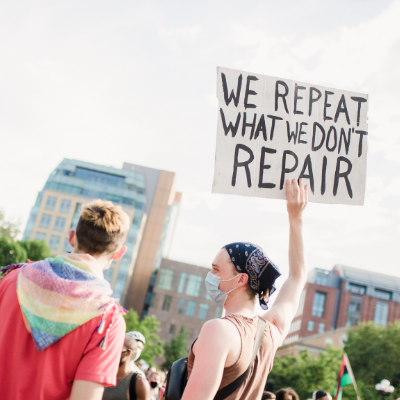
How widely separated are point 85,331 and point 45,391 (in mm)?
290

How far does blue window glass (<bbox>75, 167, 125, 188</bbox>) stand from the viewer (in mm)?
79394

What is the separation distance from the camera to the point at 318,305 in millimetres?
81062

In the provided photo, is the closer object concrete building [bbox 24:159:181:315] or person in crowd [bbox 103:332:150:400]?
person in crowd [bbox 103:332:150:400]

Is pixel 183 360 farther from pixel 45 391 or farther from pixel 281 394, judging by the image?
pixel 281 394

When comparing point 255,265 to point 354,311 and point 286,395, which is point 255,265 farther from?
point 354,311

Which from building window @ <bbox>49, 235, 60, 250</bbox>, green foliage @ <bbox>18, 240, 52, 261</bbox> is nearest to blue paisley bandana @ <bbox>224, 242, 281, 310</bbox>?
green foliage @ <bbox>18, 240, 52, 261</bbox>

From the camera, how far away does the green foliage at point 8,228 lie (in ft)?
159

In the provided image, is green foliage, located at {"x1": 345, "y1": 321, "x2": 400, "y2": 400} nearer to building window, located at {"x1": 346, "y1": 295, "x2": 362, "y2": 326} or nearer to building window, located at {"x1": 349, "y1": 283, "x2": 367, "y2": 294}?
building window, located at {"x1": 346, "y1": 295, "x2": 362, "y2": 326}

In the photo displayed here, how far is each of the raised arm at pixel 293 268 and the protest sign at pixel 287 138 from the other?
106mm

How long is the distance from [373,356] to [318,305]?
39738mm

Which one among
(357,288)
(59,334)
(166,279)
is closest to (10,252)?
(166,279)

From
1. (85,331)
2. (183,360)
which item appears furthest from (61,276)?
(183,360)

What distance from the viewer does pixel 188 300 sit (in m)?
74.6

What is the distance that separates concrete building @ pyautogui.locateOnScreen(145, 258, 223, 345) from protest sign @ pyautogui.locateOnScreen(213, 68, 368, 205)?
70.6 m
